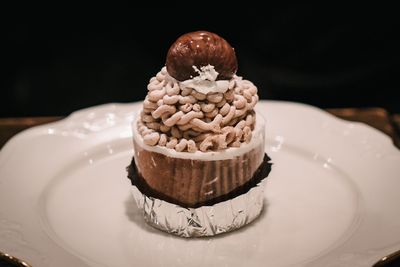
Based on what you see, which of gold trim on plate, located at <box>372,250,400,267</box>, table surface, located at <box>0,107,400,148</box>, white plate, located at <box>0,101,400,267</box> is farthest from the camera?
table surface, located at <box>0,107,400,148</box>

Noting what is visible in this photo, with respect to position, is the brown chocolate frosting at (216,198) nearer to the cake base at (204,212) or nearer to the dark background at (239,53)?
the cake base at (204,212)

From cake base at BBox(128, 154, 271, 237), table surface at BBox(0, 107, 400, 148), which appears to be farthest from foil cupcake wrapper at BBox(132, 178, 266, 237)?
table surface at BBox(0, 107, 400, 148)

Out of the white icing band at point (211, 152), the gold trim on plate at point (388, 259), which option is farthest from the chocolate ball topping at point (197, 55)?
the gold trim on plate at point (388, 259)

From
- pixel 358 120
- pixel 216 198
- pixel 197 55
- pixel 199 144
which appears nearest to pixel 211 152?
pixel 199 144

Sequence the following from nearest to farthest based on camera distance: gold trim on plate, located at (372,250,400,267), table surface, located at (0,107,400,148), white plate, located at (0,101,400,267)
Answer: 1. gold trim on plate, located at (372,250,400,267)
2. white plate, located at (0,101,400,267)
3. table surface, located at (0,107,400,148)

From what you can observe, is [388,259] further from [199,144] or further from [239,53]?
[239,53]

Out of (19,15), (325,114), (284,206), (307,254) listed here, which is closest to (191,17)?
(19,15)

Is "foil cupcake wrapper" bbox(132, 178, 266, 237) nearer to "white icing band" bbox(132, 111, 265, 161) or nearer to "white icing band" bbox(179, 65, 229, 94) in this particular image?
"white icing band" bbox(132, 111, 265, 161)
